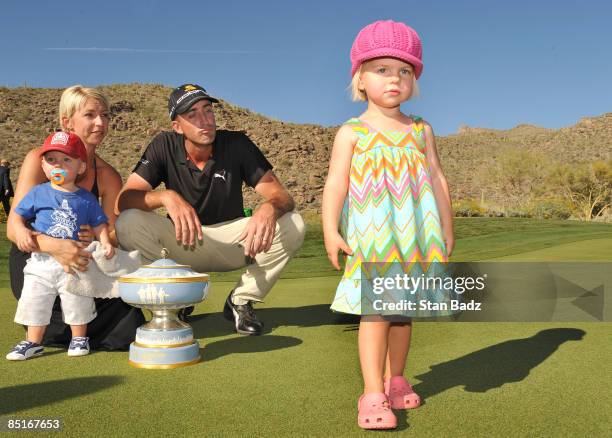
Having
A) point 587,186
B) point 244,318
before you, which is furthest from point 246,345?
point 587,186

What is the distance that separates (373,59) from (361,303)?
99 centimetres

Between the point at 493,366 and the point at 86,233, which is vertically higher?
the point at 86,233

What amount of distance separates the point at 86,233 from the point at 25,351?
70 centimetres

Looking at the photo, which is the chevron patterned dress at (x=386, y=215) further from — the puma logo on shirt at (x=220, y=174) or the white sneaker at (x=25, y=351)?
the puma logo on shirt at (x=220, y=174)

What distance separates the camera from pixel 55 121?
51344 millimetres

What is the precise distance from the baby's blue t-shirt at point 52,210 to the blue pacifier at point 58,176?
1.9 inches

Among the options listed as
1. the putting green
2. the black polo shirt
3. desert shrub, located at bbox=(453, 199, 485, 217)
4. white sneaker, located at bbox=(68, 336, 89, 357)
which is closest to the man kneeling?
the black polo shirt

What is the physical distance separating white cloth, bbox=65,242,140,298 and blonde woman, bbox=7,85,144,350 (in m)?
0.05

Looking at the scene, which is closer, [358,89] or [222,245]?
[358,89]

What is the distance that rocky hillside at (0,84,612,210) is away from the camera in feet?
→ 151

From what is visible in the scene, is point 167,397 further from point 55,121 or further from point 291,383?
point 55,121

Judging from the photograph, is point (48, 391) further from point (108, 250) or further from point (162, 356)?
point (108, 250)

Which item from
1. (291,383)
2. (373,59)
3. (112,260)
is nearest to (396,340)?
(291,383)

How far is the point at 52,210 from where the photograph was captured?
346 cm
